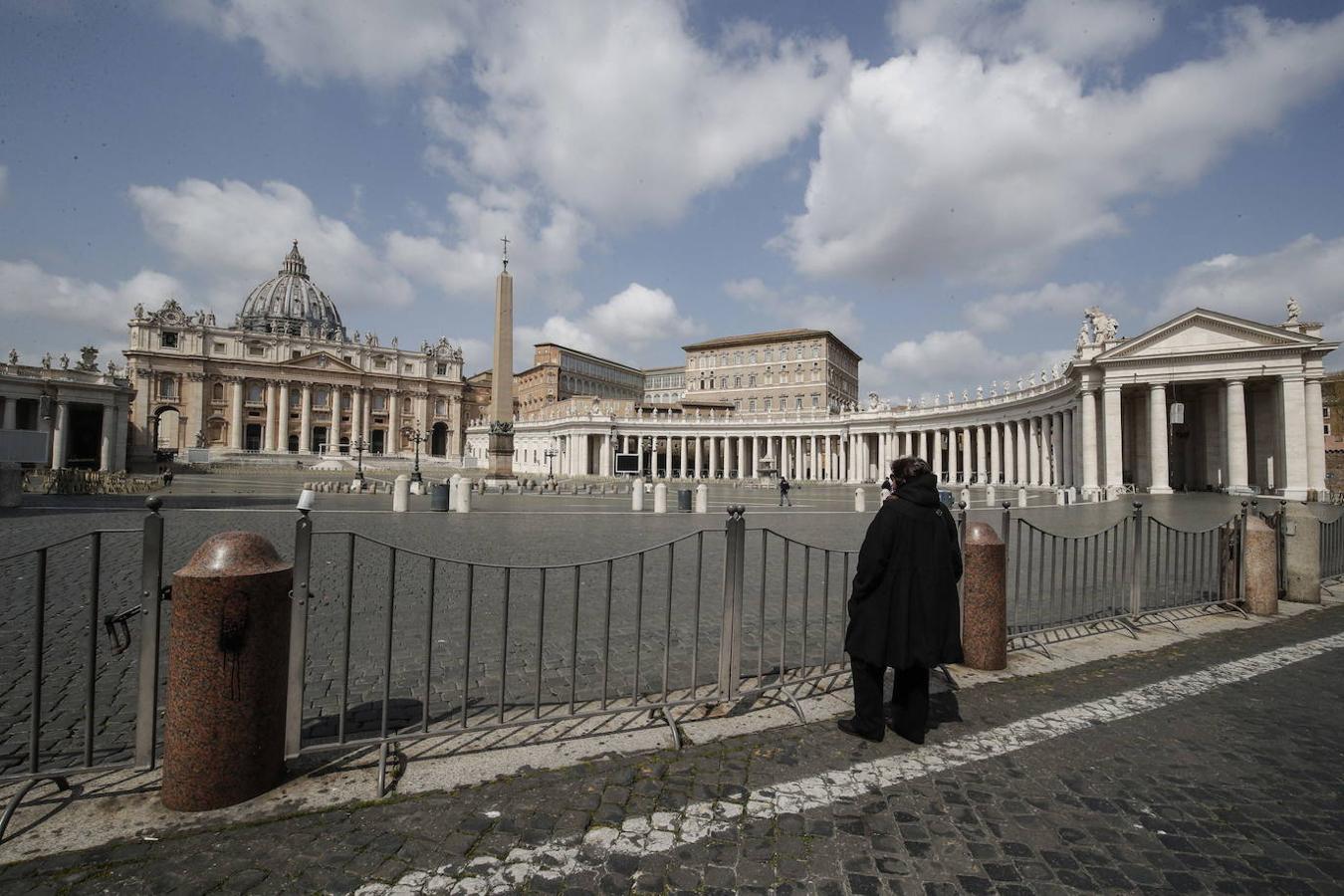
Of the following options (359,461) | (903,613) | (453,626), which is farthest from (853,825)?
(359,461)

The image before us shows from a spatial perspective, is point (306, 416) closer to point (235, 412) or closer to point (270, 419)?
point (270, 419)

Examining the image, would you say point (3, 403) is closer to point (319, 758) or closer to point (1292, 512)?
point (319, 758)

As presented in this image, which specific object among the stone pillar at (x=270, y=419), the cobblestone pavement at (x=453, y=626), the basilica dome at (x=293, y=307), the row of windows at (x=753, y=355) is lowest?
the cobblestone pavement at (x=453, y=626)

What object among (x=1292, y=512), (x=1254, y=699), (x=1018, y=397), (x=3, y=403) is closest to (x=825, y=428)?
(x=1018, y=397)

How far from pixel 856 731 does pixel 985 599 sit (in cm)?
215

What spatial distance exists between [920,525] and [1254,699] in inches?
136

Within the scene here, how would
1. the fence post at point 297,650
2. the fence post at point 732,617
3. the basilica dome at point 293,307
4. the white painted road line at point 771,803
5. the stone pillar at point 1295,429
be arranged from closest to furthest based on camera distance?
the white painted road line at point 771,803, the fence post at point 297,650, the fence post at point 732,617, the stone pillar at point 1295,429, the basilica dome at point 293,307

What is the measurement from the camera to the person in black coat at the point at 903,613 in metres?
4.09

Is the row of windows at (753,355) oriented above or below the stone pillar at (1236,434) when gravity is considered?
above

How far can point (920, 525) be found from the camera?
4.16 m

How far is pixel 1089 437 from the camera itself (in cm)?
3928

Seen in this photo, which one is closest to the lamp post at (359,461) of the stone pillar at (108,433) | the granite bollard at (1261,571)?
the stone pillar at (108,433)

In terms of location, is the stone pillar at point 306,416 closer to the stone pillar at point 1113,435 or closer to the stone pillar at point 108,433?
the stone pillar at point 108,433

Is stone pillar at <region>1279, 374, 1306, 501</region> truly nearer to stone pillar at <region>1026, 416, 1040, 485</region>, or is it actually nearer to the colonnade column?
stone pillar at <region>1026, 416, 1040, 485</region>
